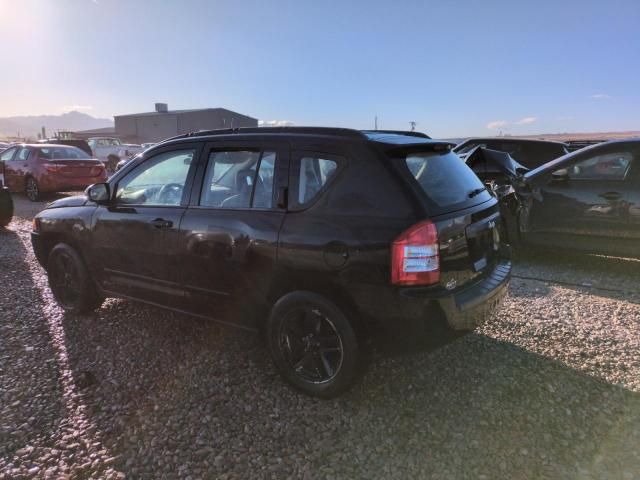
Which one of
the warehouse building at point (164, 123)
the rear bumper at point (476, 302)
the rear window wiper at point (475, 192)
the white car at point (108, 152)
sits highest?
the warehouse building at point (164, 123)

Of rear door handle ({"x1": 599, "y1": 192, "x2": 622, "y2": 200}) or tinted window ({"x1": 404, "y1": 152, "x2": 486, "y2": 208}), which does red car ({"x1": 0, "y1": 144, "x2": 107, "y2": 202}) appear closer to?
tinted window ({"x1": 404, "y1": 152, "x2": 486, "y2": 208})

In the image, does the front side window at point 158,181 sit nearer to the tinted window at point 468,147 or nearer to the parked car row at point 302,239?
the parked car row at point 302,239

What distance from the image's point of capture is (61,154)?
12375mm

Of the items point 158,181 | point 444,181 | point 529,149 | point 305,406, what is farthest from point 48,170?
point 444,181

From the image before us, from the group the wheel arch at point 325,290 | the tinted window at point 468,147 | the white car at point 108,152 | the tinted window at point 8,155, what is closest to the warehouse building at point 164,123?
the white car at point 108,152

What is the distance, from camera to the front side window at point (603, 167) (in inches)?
215

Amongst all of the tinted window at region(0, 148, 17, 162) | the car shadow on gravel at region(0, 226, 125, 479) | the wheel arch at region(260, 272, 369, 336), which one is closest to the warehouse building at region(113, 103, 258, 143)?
the tinted window at region(0, 148, 17, 162)

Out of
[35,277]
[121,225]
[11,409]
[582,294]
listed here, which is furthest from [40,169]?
[582,294]

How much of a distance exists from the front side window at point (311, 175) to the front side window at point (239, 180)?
202mm

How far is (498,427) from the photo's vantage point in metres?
2.61

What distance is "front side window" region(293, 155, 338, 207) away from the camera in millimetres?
2811

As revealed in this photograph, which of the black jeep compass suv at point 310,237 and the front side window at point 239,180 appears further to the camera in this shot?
the front side window at point 239,180

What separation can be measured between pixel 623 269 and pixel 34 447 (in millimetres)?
6410

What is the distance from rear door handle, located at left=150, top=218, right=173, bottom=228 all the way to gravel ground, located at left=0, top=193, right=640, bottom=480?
99cm
